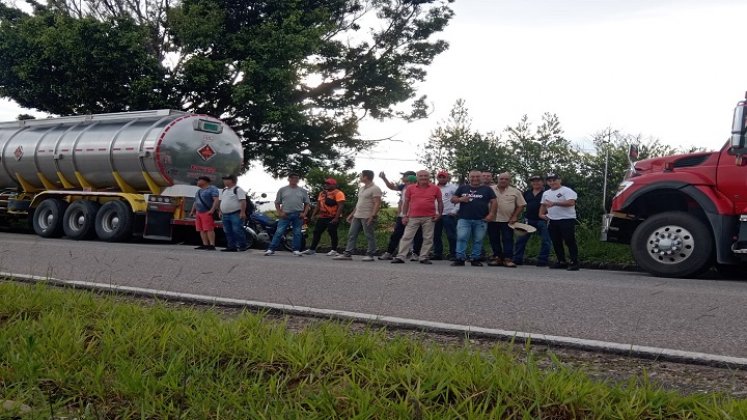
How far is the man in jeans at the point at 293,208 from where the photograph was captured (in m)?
14.1

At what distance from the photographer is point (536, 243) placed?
1504 cm

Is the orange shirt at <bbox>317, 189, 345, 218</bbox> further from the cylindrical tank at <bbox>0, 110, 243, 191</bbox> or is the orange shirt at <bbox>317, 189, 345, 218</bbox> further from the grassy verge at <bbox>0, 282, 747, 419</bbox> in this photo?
the grassy verge at <bbox>0, 282, 747, 419</bbox>

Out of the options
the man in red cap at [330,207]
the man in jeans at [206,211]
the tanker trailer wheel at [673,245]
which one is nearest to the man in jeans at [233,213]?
the man in jeans at [206,211]

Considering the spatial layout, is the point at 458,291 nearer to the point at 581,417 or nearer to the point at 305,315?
the point at 305,315

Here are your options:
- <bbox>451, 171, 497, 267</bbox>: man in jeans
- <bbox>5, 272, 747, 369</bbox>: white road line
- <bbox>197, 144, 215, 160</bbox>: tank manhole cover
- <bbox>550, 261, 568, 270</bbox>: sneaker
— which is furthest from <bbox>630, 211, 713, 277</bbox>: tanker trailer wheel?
<bbox>197, 144, 215, 160</bbox>: tank manhole cover

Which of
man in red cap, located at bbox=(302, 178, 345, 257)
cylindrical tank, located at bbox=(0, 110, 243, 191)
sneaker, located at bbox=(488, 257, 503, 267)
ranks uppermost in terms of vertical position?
cylindrical tank, located at bbox=(0, 110, 243, 191)

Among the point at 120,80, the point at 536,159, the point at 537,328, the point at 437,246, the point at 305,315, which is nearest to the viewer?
the point at 537,328

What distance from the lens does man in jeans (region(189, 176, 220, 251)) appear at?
14.9 m

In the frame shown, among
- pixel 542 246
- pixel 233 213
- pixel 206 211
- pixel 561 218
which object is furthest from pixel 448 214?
pixel 206 211

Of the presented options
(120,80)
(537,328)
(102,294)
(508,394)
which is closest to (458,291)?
(537,328)

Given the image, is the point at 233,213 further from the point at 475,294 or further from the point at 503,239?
the point at 475,294

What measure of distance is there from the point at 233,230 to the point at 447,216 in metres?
4.06

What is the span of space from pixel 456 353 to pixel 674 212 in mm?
7330

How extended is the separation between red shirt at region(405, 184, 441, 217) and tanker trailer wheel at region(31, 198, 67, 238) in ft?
31.0
